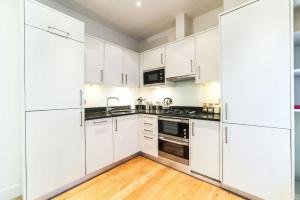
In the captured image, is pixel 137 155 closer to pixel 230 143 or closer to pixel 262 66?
pixel 230 143

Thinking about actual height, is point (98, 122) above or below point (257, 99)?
below

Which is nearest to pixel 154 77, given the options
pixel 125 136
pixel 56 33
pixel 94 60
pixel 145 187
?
pixel 94 60

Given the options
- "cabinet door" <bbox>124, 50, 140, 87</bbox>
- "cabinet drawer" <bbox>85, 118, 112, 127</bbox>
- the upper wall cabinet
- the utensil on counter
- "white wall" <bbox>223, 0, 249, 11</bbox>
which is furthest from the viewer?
the utensil on counter

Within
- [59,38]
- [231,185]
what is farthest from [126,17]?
[231,185]

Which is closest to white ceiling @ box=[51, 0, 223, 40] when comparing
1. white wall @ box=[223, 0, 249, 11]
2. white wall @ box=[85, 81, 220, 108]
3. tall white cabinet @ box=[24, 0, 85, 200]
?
white wall @ box=[223, 0, 249, 11]

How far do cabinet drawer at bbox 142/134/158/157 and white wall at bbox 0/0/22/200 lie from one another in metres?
1.89

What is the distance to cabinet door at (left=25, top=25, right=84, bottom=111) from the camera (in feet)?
4.95

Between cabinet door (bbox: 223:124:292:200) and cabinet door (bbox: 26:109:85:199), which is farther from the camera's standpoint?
cabinet door (bbox: 26:109:85:199)

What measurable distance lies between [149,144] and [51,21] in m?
2.44

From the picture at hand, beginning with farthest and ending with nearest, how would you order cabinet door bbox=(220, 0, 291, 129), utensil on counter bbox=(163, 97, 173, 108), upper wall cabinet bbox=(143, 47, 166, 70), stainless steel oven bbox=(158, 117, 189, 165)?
utensil on counter bbox=(163, 97, 173, 108) → upper wall cabinet bbox=(143, 47, 166, 70) → stainless steel oven bbox=(158, 117, 189, 165) → cabinet door bbox=(220, 0, 291, 129)

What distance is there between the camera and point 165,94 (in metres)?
3.23

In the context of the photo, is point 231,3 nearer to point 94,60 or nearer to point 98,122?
point 94,60

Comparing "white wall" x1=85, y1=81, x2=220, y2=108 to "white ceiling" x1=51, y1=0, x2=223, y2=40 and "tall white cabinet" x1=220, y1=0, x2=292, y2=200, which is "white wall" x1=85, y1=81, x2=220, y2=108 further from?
"white ceiling" x1=51, y1=0, x2=223, y2=40

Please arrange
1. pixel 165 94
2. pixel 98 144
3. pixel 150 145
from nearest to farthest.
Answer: pixel 98 144, pixel 150 145, pixel 165 94
